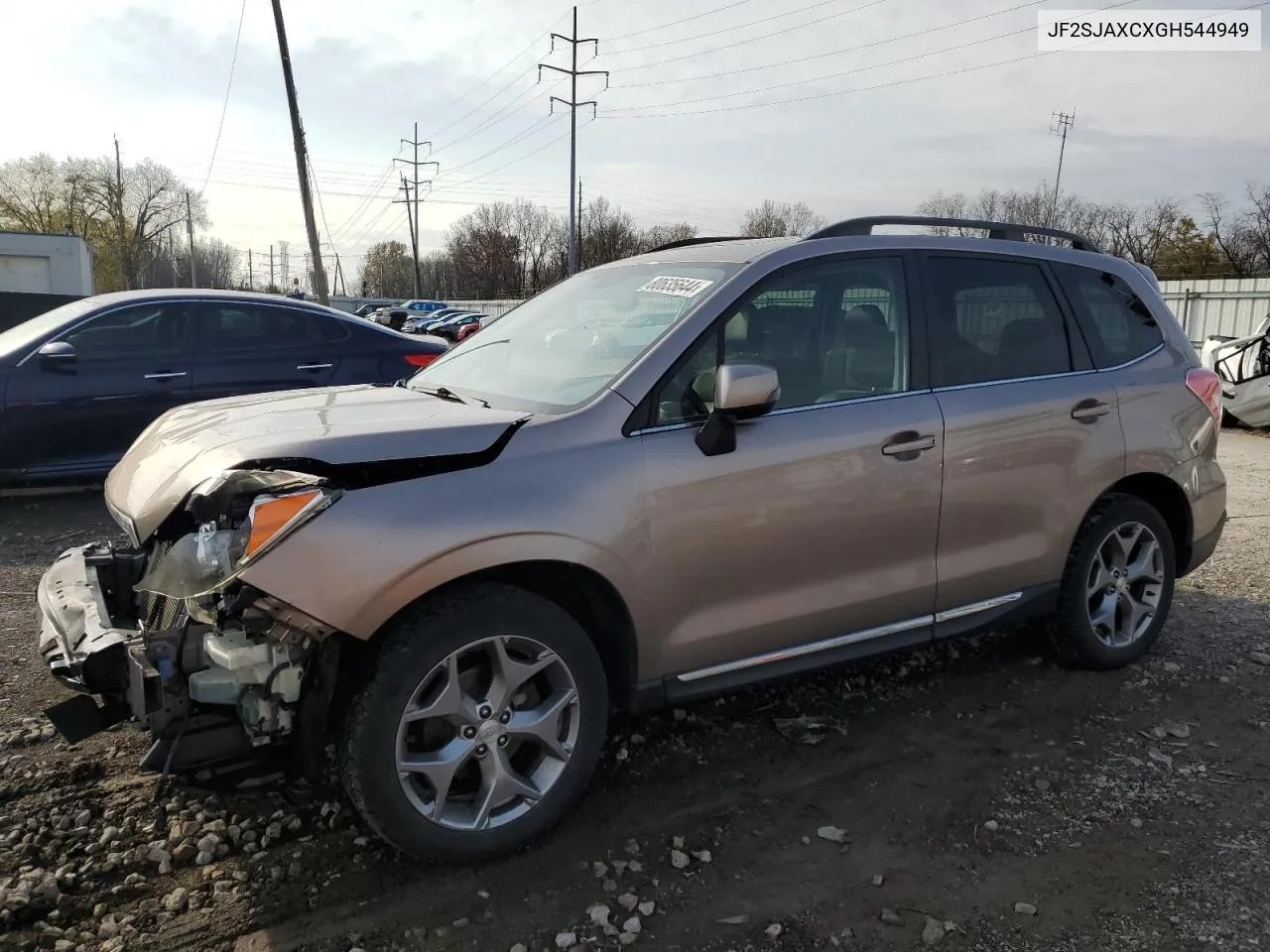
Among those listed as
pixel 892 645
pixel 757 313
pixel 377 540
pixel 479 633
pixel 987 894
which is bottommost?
pixel 987 894

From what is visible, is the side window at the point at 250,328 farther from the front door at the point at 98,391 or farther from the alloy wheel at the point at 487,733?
the alloy wheel at the point at 487,733

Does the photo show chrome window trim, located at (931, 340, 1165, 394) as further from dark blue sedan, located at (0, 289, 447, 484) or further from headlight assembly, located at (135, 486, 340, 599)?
dark blue sedan, located at (0, 289, 447, 484)

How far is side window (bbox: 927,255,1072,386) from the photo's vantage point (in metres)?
3.74

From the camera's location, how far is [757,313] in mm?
3311

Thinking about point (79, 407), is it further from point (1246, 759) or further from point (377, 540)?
point (1246, 759)

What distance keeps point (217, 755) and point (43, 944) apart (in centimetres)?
65

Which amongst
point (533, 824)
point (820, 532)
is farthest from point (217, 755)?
point (820, 532)

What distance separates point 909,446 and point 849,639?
76cm

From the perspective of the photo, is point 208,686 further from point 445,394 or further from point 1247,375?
point 1247,375

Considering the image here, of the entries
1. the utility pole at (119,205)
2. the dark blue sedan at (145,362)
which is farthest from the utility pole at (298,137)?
the utility pole at (119,205)

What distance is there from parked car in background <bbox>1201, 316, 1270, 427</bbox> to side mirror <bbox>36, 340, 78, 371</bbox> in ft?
42.5

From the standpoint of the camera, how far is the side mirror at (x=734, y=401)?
2920 mm

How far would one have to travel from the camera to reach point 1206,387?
4414 mm

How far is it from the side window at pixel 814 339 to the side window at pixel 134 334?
17.5ft
